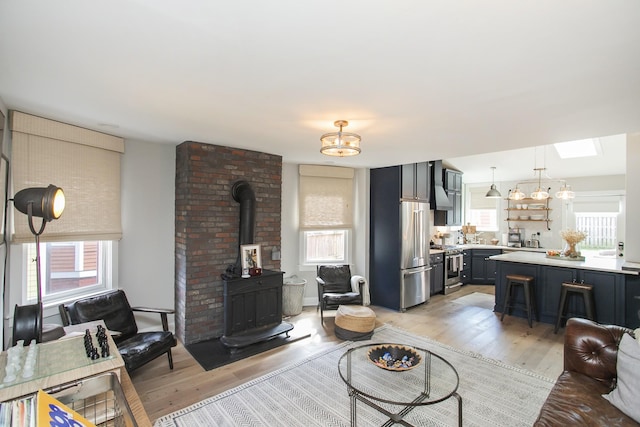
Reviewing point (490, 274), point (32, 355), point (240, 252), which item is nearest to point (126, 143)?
point (240, 252)

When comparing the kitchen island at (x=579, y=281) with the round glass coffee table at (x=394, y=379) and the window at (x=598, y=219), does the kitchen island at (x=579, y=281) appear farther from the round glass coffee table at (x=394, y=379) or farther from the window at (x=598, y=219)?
the round glass coffee table at (x=394, y=379)

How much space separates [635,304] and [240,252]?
16.5 feet

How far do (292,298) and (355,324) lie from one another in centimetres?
126

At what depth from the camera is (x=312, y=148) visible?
392cm

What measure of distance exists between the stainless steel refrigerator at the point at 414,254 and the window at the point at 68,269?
13.6 feet

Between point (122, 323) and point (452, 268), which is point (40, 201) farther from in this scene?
point (452, 268)

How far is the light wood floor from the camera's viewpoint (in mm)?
2738

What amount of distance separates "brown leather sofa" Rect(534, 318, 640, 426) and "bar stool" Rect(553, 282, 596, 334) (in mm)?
2182

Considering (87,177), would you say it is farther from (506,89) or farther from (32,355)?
(506,89)

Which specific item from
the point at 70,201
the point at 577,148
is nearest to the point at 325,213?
the point at 70,201

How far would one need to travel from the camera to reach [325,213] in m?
5.21

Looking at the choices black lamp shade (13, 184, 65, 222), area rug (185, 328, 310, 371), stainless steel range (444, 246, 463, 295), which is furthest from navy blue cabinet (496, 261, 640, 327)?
black lamp shade (13, 184, 65, 222)

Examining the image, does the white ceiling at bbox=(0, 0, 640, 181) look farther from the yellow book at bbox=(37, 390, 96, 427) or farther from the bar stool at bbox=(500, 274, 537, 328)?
the bar stool at bbox=(500, 274, 537, 328)

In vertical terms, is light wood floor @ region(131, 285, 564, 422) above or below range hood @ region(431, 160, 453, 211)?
below
